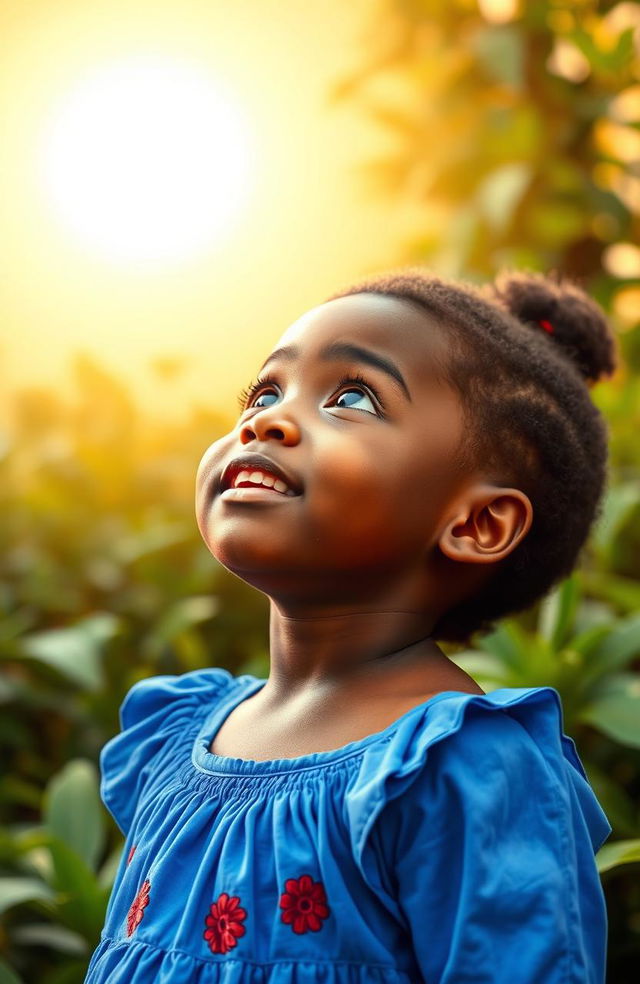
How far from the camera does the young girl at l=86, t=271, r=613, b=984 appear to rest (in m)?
0.79

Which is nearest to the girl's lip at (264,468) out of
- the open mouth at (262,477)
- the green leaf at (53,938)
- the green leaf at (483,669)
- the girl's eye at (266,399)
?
the open mouth at (262,477)

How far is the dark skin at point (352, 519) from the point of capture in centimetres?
90

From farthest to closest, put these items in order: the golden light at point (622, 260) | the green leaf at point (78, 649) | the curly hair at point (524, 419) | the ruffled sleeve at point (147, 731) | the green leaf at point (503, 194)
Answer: the golden light at point (622, 260), the green leaf at point (503, 194), the green leaf at point (78, 649), the ruffled sleeve at point (147, 731), the curly hair at point (524, 419)

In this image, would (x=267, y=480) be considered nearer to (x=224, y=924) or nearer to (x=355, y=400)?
(x=355, y=400)

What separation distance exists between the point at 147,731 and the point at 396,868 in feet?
1.33

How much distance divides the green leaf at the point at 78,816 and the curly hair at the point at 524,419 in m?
0.57

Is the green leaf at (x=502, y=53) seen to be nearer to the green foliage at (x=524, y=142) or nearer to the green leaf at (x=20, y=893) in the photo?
the green foliage at (x=524, y=142)

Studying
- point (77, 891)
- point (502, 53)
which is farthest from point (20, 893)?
point (502, 53)

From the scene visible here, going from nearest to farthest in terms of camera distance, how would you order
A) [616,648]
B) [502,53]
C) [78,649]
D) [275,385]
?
[275,385], [616,648], [78,649], [502,53]

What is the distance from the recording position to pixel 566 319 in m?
1.19

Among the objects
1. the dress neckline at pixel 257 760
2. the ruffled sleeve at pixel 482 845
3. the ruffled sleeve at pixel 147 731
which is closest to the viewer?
→ the ruffled sleeve at pixel 482 845

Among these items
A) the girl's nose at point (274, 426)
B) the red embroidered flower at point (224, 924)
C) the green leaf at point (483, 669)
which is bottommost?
the red embroidered flower at point (224, 924)

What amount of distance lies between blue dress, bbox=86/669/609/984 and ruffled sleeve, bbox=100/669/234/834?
17 cm

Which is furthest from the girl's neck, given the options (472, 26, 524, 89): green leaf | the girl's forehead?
(472, 26, 524, 89): green leaf
